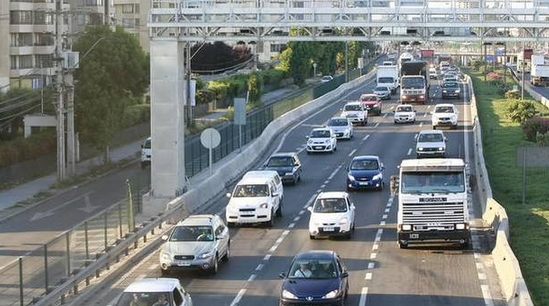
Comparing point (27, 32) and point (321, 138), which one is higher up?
point (27, 32)

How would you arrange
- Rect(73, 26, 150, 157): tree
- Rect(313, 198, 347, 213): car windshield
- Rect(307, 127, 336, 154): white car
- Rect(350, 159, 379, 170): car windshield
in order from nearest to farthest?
Rect(313, 198, 347, 213): car windshield < Rect(350, 159, 379, 170): car windshield < Rect(307, 127, 336, 154): white car < Rect(73, 26, 150, 157): tree

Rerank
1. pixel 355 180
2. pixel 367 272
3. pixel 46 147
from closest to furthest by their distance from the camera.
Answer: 1. pixel 367 272
2. pixel 355 180
3. pixel 46 147

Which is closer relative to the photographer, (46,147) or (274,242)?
(274,242)

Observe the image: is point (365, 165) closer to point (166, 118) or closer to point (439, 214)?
point (166, 118)

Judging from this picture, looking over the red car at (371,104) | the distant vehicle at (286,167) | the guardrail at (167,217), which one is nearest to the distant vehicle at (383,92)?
the red car at (371,104)

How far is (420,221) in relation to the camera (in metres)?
31.1

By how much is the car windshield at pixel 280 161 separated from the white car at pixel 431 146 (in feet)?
27.1

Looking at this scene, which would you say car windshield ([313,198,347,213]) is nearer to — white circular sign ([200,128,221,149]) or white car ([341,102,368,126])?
white circular sign ([200,128,221,149])

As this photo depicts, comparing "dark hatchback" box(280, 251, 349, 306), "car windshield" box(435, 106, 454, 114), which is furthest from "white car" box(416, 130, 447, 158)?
"dark hatchback" box(280, 251, 349, 306)

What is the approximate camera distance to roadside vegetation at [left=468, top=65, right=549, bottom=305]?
2805cm

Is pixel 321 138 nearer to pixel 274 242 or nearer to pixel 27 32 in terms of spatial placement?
pixel 274 242

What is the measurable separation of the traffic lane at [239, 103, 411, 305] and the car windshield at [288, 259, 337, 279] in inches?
A: 52.6

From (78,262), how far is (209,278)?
3.67 m

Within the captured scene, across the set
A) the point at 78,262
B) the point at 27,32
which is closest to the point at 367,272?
the point at 78,262
